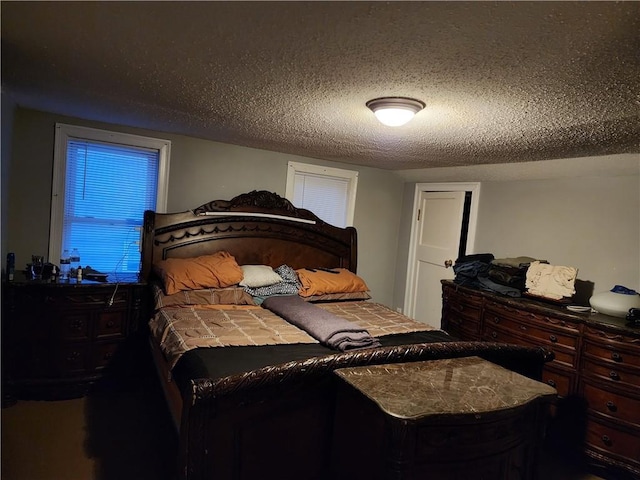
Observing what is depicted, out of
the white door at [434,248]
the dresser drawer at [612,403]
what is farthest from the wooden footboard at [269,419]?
the white door at [434,248]

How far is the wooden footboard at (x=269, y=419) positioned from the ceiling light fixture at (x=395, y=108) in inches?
45.6

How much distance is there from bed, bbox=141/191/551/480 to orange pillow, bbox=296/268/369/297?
2 cm

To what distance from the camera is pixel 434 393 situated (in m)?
1.66

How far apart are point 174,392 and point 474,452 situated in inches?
60.0

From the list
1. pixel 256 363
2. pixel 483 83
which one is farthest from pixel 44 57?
pixel 483 83

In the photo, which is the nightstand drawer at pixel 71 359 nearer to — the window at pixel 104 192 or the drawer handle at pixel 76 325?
the drawer handle at pixel 76 325

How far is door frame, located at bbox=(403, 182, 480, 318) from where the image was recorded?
4090 mm

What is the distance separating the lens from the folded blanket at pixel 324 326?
2.35m

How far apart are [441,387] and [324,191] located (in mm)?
2883

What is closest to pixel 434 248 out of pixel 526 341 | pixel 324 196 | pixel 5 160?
pixel 324 196

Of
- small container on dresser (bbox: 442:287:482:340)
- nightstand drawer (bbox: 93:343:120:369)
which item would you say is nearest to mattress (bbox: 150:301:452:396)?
nightstand drawer (bbox: 93:343:120:369)

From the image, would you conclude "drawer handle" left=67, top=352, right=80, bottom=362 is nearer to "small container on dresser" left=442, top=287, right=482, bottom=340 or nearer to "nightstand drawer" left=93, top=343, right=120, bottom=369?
"nightstand drawer" left=93, top=343, right=120, bottom=369

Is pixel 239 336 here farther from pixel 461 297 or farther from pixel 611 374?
pixel 611 374

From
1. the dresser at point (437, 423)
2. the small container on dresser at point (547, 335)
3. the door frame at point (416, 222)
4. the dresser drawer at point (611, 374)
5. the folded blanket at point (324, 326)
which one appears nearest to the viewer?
the dresser at point (437, 423)
